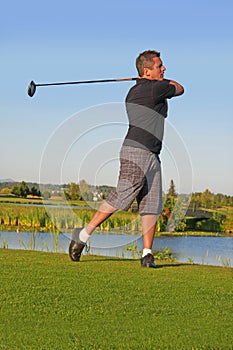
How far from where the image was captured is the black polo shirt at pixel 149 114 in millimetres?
6273

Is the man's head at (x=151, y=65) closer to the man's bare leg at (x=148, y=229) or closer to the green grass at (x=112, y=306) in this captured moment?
the man's bare leg at (x=148, y=229)

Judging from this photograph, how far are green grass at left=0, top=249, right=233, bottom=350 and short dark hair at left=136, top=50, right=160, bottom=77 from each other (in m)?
1.93

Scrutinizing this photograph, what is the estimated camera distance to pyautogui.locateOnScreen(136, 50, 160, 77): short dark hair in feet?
21.1

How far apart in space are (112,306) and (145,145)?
2.23 m

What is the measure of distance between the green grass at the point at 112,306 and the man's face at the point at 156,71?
1.85 meters

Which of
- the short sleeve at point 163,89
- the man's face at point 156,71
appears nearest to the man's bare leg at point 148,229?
the short sleeve at point 163,89

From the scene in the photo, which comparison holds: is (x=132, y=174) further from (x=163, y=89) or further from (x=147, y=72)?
(x=147, y=72)

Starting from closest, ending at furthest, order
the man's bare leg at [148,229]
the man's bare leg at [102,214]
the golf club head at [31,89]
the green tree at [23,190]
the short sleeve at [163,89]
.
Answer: the short sleeve at [163,89]
the man's bare leg at [102,214]
the man's bare leg at [148,229]
the golf club head at [31,89]
the green tree at [23,190]

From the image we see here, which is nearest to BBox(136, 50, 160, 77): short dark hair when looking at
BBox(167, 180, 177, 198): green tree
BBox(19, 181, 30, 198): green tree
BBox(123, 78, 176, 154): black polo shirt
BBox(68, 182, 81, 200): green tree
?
BBox(123, 78, 176, 154): black polo shirt

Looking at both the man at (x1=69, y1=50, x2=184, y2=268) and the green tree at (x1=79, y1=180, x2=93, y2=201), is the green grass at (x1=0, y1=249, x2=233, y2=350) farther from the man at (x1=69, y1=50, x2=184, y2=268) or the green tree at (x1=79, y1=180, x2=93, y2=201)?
the green tree at (x1=79, y1=180, x2=93, y2=201)

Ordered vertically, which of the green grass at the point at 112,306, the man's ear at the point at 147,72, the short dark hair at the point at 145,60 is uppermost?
the short dark hair at the point at 145,60

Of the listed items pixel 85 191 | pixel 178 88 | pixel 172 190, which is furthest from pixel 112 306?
pixel 172 190

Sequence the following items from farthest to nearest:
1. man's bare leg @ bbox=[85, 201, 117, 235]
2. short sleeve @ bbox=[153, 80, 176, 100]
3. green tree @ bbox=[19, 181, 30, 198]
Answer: green tree @ bbox=[19, 181, 30, 198]
man's bare leg @ bbox=[85, 201, 117, 235]
short sleeve @ bbox=[153, 80, 176, 100]

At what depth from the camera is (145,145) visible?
629 cm
